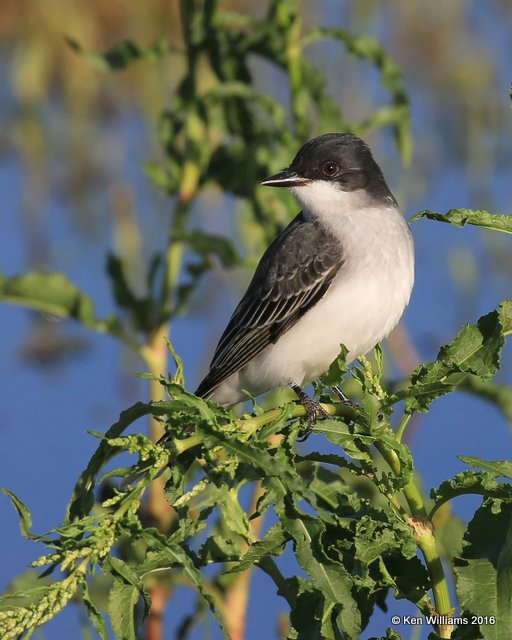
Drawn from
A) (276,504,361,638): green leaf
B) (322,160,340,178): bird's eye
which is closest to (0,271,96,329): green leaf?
(322,160,340,178): bird's eye

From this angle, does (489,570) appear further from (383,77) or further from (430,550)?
(383,77)

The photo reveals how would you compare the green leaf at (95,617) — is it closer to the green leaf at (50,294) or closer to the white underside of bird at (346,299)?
the white underside of bird at (346,299)

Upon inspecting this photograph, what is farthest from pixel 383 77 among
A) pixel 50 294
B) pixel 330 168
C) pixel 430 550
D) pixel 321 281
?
pixel 430 550

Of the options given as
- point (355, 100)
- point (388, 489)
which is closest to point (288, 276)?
point (388, 489)

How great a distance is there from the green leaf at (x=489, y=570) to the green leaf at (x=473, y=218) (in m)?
0.75

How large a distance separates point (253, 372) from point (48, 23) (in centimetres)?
783

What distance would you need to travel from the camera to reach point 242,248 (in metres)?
7.79

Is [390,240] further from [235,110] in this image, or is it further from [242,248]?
[242,248]

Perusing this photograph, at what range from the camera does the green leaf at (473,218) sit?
3.10 m

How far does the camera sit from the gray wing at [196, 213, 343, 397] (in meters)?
5.86

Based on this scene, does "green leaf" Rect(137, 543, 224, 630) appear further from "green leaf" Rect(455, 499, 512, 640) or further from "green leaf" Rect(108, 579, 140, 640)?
"green leaf" Rect(455, 499, 512, 640)

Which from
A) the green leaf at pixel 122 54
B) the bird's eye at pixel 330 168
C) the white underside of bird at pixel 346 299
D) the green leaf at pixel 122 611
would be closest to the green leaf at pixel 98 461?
the green leaf at pixel 122 611

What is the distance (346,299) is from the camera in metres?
5.61

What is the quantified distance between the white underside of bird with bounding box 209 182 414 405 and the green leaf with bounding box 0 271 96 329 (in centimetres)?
82
